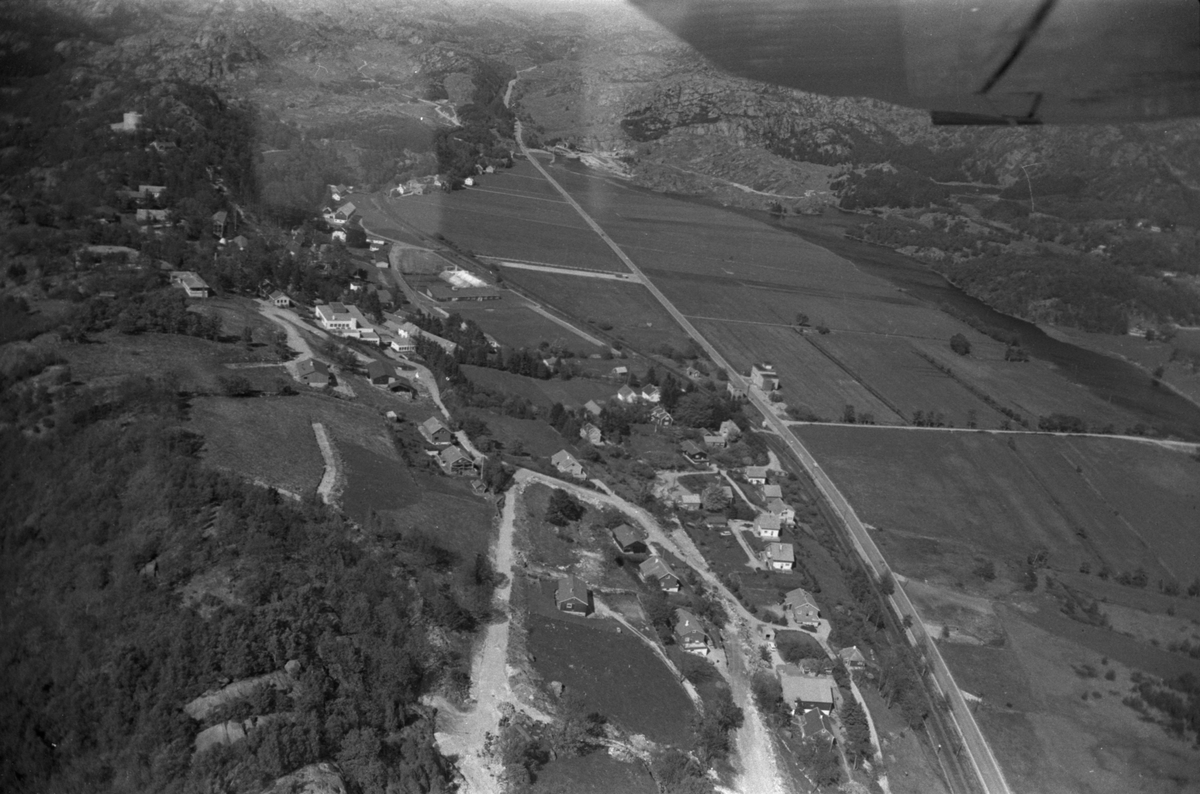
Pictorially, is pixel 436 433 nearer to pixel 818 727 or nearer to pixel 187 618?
pixel 187 618

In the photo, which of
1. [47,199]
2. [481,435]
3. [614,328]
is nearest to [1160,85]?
[481,435]

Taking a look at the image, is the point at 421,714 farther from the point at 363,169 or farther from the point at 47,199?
the point at 363,169

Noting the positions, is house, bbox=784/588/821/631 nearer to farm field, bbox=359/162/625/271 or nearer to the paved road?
the paved road

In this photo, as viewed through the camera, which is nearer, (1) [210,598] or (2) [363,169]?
(1) [210,598]

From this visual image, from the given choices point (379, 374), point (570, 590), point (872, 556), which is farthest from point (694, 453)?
point (379, 374)

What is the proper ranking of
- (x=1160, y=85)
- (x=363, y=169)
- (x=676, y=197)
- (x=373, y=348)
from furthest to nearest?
(x=676, y=197) < (x=363, y=169) < (x=373, y=348) < (x=1160, y=85)

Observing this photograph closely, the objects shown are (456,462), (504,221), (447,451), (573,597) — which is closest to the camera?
(573,597)
